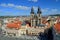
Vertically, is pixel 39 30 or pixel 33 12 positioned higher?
pixel 33 12

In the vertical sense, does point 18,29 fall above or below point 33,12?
below

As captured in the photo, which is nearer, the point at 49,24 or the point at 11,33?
the point at 11,33

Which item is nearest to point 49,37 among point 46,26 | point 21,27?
point 46,26

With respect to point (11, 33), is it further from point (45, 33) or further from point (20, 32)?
point (45, 33)

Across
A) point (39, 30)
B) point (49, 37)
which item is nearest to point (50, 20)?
point (39, 30)

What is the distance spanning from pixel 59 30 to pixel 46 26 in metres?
1.90

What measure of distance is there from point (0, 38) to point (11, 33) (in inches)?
22.4

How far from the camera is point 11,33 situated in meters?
A: 5.64

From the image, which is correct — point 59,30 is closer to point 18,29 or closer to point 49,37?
point 49,37

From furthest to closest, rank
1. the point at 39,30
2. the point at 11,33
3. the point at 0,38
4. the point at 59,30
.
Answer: the point at 39,30
the point at 11,33
the point at 0,38
the point at 59,30

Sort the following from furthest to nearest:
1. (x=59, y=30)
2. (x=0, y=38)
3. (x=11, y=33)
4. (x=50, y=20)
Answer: (x=50, y=20)
(x=11, y=33)
(x=0, y=38)
(x=59, y=30)

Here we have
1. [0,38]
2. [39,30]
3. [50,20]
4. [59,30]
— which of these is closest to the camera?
[59,30]

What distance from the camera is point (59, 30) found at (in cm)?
446

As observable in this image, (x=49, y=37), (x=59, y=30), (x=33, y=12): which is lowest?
(x=49, y=37)
